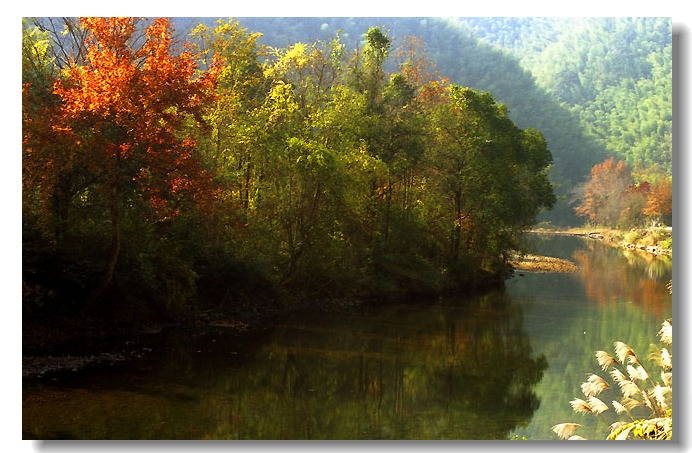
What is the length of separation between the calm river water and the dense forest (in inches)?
69.5

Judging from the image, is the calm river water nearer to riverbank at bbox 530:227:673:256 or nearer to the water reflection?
the water reflection

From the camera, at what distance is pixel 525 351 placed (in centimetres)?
1421

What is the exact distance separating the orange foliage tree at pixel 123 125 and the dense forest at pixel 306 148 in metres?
0.03

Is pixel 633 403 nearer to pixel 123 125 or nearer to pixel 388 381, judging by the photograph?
pixel 388 381

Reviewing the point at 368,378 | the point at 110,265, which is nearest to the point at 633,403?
the point at 368,378

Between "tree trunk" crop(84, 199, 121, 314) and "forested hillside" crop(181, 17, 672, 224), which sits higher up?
"forested hillside" crop(181, 17, 672, 224)

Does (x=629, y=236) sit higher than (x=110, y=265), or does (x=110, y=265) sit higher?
(x=629, y=236)

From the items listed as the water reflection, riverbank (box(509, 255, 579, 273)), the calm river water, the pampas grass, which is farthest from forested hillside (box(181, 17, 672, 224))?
the water reflection

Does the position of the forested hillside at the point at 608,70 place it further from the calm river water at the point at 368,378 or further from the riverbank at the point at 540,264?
the riverbank at the point at 540,264

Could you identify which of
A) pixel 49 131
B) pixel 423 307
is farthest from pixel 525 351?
pixel 49 131

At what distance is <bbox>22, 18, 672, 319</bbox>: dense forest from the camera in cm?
1178

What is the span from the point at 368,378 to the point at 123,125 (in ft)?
18.5

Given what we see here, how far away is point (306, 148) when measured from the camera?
19.5 metres

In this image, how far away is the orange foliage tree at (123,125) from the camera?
11344mm
